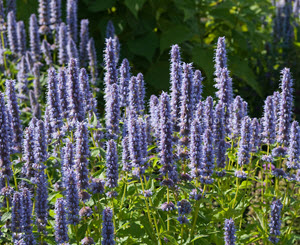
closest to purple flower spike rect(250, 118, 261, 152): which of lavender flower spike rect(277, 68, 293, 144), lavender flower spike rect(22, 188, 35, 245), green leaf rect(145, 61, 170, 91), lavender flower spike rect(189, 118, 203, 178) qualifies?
lavender flower spike rect(277, 68, 293, 144)

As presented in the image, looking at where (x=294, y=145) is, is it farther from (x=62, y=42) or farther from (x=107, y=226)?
(x=62, y=42)

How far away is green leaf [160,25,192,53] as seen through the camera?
26.5ft

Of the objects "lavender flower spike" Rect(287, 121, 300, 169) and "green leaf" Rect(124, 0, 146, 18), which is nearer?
"lavender flower spike" Rect(287, 121, 300, 169)

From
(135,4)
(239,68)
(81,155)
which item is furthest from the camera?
(239,68)

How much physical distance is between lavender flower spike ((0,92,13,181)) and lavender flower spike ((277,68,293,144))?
2.11 m

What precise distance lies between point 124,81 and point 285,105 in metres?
1.42

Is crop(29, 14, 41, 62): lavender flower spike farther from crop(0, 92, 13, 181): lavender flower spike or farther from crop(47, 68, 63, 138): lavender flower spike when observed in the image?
crop(0, 92, 13, 181): lavender flower spike

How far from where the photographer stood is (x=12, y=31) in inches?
279

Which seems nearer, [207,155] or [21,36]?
[207,155]

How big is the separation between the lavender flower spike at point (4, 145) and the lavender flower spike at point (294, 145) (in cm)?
208

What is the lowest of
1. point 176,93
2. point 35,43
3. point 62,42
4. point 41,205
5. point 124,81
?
point 41,205

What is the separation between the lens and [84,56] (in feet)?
24.7

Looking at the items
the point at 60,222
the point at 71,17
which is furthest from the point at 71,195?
the point at 71,17

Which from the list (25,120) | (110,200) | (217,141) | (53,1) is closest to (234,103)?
(217,141)
